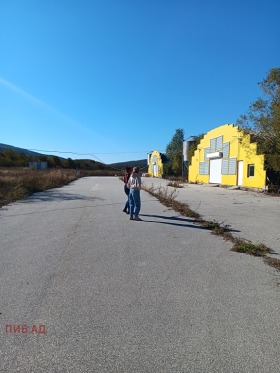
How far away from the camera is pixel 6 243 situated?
707cm

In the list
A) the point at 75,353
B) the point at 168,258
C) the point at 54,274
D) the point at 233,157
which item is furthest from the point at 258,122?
the point at 75,353

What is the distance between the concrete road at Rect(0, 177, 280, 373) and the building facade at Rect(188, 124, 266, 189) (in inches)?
844

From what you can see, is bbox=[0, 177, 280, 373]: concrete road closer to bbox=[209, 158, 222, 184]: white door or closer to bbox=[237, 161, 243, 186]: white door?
bbox=[237, 161, 243, 186]: white door

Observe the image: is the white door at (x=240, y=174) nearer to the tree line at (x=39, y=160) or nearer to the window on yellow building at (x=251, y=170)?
the window on yellow building at (x=251, y=170)

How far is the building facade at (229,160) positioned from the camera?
27.0m

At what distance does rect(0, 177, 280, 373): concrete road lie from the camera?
2803mm

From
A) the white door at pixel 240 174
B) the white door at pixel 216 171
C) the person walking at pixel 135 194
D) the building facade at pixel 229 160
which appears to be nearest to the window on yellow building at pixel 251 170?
the building facade at pixel 229 160

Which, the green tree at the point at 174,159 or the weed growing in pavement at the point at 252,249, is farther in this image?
Answer: the green tree at the point at 174,159

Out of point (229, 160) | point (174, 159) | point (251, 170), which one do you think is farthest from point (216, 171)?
point (174, 159)

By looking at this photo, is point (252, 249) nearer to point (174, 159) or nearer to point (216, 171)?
point (216, 171)

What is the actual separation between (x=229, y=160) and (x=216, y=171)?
12.3 ft

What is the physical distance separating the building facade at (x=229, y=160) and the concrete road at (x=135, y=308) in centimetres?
2143

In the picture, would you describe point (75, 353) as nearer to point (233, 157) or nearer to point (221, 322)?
point (221, 322)

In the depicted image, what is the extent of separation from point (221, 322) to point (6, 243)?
5264 millimetres
